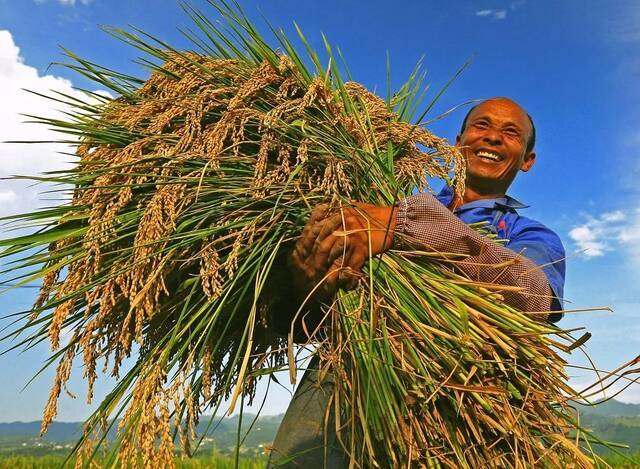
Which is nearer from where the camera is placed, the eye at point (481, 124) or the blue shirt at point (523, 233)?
the blue shirt at point (523, 233)

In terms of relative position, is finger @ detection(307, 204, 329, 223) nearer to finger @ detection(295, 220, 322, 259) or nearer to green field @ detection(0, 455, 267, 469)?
finger @ detection(295, 220, 322, 259)

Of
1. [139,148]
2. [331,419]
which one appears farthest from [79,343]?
[331,419]

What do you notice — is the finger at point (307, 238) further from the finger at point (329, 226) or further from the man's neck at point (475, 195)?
the man's neck at point (475, 195)

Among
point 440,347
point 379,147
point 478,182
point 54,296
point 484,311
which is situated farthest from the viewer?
point 478,182

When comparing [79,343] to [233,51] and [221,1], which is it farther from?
[221,1]

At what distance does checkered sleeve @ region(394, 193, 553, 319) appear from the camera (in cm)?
181

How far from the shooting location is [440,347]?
167 centimetres

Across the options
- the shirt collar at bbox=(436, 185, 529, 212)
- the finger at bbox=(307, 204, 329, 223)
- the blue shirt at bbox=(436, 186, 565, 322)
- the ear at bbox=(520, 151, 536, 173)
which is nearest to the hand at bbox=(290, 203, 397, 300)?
the finger at bbox=(307, 204, 329, 223)

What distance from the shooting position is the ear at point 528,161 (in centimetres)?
282

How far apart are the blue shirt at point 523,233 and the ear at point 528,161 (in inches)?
14.5

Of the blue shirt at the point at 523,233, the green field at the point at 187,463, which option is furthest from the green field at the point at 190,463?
the blue shirt at the point at 523,233

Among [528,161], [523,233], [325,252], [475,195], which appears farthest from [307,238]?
[528,161]

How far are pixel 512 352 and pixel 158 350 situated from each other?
107 centimetres

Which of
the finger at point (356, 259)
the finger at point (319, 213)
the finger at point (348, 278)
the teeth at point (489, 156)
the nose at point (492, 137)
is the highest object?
the nose at point (492, 137)
